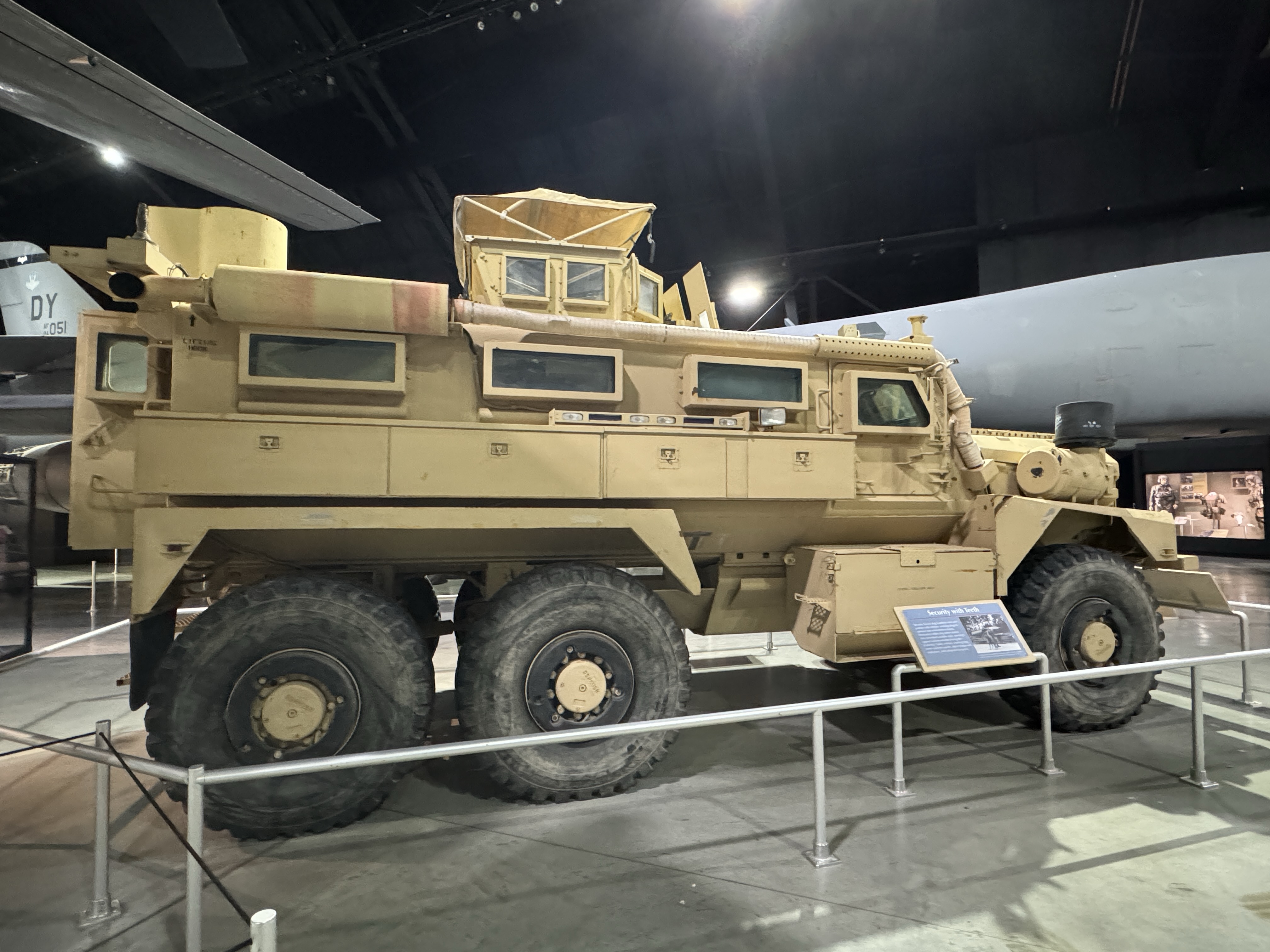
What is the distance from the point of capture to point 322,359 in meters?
3.28

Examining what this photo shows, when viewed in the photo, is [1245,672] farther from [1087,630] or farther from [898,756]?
[898,756]

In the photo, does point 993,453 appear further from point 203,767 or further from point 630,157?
point 630,157

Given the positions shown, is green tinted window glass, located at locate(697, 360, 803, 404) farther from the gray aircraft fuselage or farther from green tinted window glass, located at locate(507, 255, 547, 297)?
the gray aircraft fuselage

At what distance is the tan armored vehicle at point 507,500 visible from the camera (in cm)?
302

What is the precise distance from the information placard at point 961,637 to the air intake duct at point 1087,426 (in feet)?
5.86

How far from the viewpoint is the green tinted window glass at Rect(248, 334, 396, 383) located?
322 centimetres

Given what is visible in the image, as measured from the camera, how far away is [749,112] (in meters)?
10.2

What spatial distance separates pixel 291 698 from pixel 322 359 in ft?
5.35

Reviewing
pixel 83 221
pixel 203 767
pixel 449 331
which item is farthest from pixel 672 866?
pixel 83 221

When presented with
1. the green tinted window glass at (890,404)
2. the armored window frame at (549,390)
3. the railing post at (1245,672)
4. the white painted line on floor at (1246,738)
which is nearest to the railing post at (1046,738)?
the white painted line on floor at (1246,738)

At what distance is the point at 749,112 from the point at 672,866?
10538mm

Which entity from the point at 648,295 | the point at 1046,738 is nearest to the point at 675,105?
the point at 648,295

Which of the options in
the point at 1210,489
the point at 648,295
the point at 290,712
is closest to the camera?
the point at 290,712

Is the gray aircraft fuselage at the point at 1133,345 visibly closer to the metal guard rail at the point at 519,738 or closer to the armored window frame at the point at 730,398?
the armored window frame at the point at 730,398
